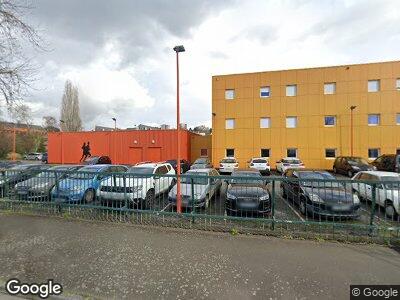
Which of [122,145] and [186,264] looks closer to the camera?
[186,264]

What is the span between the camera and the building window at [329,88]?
2503cm

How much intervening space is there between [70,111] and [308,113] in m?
49.5

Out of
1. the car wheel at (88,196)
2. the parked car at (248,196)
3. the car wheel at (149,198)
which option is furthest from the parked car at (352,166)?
the car wheel at (88,196)

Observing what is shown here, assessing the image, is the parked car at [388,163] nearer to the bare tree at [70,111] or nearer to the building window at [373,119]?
the building window at [373,119]

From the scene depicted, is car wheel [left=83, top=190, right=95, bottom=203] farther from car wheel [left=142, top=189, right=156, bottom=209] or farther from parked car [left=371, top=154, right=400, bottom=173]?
parked car [left=371, top=154, right=400, bottom=173]

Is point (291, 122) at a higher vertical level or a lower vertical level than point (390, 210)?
higher

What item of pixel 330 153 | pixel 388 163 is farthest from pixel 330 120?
pixel 388 163

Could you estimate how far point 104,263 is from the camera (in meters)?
4.53

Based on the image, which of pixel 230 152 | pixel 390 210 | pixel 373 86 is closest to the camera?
pixel 390 210

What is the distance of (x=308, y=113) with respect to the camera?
25.5 m

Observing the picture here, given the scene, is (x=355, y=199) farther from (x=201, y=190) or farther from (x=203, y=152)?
(x=203, y=152)

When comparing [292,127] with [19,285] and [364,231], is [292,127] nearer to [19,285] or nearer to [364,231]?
[364,231]

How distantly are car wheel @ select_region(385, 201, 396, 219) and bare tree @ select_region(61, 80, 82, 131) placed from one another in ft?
→ 195

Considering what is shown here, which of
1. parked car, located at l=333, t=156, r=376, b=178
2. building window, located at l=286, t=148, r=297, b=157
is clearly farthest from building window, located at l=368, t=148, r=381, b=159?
building window, located at l=286, t=148, r=297, b=157
